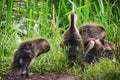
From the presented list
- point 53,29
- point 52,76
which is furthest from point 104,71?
point 53,29

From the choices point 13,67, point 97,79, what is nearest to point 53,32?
point 13,67

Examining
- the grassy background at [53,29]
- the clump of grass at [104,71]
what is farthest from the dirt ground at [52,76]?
the clump of grass at [104,71]

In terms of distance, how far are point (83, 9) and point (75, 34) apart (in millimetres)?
→ 2122

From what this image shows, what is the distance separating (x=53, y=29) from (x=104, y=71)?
2.50 m

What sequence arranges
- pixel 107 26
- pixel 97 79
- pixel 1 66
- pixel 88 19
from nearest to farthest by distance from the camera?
1. pixel 97 79
2. pixel 1 66
3. pixel 107 26
4. pixel 88 19

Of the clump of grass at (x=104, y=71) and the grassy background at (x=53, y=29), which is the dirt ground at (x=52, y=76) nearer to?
the grassy background at (x=53, y=29)

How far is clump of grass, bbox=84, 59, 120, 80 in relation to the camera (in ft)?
16.4

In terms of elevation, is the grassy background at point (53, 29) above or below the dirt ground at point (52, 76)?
above

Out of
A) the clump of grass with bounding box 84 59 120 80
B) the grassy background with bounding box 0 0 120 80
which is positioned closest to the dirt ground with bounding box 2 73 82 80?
the grassy background with bounding box 0 0 120 80

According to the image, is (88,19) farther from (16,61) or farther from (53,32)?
(16,61)

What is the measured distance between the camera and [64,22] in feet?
28.6

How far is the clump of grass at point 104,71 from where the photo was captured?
5.00m

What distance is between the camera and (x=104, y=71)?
505cm

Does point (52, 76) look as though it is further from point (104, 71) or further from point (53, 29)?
point (53, 29)
